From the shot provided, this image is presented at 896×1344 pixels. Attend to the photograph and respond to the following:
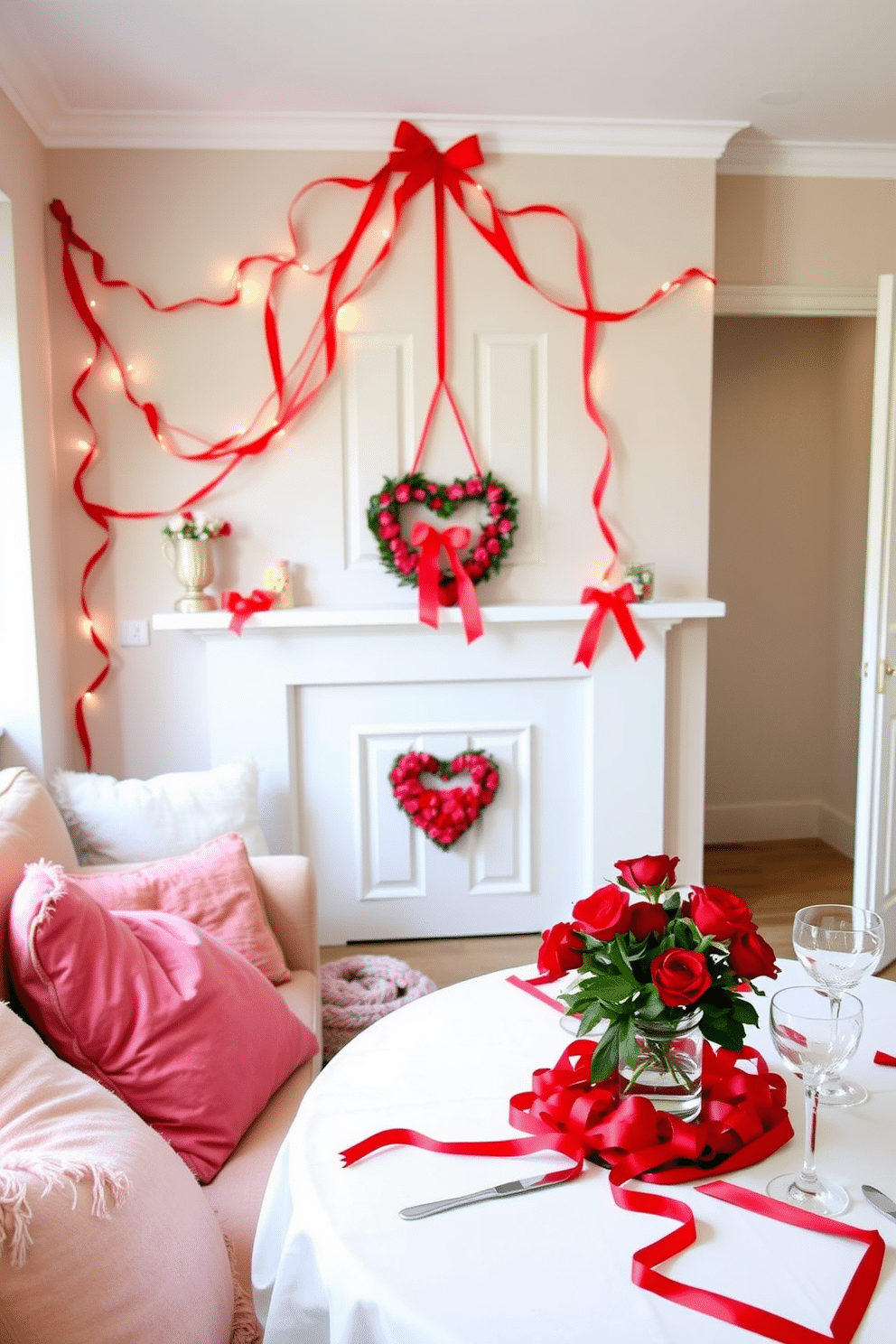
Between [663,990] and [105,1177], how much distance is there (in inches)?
24.4

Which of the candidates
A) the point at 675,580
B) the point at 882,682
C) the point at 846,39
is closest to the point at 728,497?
the point at 675,580

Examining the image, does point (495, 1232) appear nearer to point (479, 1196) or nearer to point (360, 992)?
point (479, 1196)

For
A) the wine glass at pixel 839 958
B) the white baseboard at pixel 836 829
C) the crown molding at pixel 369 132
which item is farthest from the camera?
the white baseboard at pixel 836 829

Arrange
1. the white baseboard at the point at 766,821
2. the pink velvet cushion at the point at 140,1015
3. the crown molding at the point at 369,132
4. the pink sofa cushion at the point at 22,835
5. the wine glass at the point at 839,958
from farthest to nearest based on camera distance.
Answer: the white baseboard at the point at 766,821 < the crown molding at the point at 369,132 < the pink sofa cushion at the point at 22,835 < the pink velvet cushion at the point at 140,1015 < the wine glass at the point at 839,958

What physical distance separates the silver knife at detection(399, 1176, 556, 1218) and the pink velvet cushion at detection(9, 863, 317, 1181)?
24.9 inches

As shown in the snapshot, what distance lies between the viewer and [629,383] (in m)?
3.57

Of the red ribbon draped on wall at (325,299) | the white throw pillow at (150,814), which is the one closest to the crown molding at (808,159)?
the red ribbon draped on wall at (325,299)

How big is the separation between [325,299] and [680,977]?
2.83 metres

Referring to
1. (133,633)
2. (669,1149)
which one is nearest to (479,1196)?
(669,1149)

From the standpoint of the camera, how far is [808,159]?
12.0 feet

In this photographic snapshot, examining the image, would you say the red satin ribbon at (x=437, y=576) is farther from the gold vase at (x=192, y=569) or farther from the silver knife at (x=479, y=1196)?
the silver knife at (x=479, y=1196)

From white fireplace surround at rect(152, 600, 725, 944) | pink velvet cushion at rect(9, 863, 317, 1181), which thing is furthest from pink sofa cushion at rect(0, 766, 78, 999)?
white fireplace surround at rect(152, 600, 725, 944)

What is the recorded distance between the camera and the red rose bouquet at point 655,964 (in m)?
1.17

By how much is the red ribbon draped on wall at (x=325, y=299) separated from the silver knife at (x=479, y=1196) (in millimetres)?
2678
